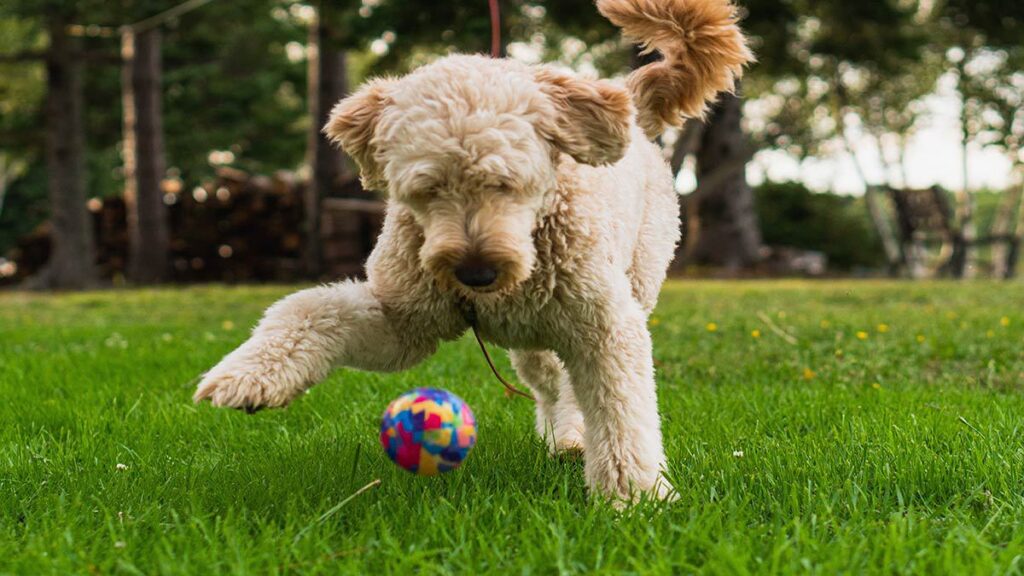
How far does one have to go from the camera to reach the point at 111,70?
2480 cm

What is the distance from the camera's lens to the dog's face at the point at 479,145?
263 centimetres

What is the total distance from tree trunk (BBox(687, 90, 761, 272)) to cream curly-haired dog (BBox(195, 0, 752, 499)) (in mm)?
14943

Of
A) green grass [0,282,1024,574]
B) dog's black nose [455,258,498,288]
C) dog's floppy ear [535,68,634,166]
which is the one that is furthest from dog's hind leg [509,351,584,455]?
dog's black nose [455,258,498,288]

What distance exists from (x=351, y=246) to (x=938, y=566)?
570 inches

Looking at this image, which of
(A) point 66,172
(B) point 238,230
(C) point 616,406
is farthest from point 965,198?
(C) point 616,406

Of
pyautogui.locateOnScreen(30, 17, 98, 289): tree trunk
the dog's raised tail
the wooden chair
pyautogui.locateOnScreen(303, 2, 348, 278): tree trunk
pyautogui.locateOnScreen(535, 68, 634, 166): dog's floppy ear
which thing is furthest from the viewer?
the wooden chair

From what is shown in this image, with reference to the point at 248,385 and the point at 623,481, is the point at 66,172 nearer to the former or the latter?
the point at 248,385

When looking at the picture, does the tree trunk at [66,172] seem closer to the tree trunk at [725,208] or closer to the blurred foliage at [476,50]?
the blurred foliage at [476,50]

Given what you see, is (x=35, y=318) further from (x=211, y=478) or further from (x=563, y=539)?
(x=563, y=539)

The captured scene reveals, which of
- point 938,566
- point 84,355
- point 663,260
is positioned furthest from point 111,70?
point 938,566

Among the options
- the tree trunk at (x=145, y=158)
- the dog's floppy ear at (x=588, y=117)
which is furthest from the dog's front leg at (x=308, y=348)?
the tree trunk at (x=145, y=158)

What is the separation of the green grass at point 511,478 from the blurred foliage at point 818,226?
15.9 meters

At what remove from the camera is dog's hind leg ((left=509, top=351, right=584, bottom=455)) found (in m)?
3.69

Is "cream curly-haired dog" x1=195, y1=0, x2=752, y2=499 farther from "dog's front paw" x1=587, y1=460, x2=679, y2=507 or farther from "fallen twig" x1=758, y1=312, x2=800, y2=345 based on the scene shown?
"fallen twig" x1=758, y1=312, x2=800, y2=345
